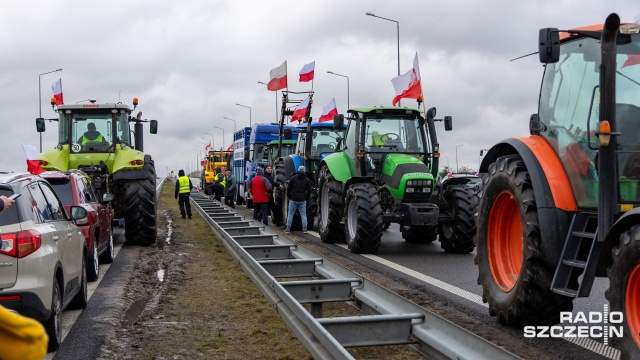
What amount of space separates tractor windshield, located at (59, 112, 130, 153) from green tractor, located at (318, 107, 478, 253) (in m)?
4.50

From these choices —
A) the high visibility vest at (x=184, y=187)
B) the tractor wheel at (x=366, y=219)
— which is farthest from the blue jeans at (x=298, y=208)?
the high visibility vest at (x=184, y=187)

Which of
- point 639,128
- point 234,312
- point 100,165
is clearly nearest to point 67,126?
point 100,165

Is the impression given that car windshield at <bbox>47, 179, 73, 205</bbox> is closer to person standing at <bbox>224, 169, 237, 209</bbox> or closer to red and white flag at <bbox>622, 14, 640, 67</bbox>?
red and white flag at <bbox>622, 14, 640, 67</bbox>

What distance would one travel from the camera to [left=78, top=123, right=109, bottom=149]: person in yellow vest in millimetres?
16359

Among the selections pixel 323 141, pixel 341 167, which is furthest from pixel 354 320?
pixel 323 141

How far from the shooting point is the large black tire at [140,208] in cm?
1528

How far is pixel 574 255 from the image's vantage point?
21.1ft

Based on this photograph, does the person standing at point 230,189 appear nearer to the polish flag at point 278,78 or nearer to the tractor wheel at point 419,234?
the polish flag at point 278,78

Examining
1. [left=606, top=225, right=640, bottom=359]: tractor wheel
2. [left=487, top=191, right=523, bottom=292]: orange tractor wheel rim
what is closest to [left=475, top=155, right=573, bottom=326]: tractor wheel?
[left=487, top=191, right=523, bottom=292]: orange tractor wheel rim

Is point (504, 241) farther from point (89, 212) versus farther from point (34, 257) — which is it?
point (89, 212)

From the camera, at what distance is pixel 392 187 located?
46.4ft

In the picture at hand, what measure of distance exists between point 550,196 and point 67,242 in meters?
4.77

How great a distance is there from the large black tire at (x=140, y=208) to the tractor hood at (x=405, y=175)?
4742 mm

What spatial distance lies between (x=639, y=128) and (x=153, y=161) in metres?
11.9
